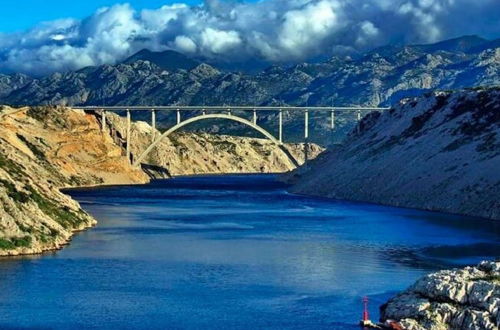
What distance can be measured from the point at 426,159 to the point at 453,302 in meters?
99.2

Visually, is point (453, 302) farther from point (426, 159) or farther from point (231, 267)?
point (426, 159)

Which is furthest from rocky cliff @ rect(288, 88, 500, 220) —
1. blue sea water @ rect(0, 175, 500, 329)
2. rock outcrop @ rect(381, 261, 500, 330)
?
rock outcrop @ rect(381, 261, 500, 330)

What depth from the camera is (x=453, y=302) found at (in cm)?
5050

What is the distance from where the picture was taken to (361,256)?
3206 inches

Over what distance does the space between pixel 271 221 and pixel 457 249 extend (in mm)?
33986

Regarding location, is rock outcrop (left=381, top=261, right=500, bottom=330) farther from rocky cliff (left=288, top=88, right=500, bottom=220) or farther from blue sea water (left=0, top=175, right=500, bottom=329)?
Result: rocky cliff (left=288, top=88, right=500, bottom=220)

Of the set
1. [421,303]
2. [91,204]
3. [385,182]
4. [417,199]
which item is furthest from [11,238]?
[385,182]

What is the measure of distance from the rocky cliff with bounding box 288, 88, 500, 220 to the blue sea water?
678 cm

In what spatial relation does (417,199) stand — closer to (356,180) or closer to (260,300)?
(356,180)

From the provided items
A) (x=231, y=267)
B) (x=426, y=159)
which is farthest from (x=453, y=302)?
(x=426, y=159)

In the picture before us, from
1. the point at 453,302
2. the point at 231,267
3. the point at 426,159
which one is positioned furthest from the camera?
the point at 426,159

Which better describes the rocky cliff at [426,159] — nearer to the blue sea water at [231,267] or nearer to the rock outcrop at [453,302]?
the blue sea water at [231,267]

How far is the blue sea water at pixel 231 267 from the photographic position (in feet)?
181

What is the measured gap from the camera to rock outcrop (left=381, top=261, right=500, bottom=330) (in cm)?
4894
